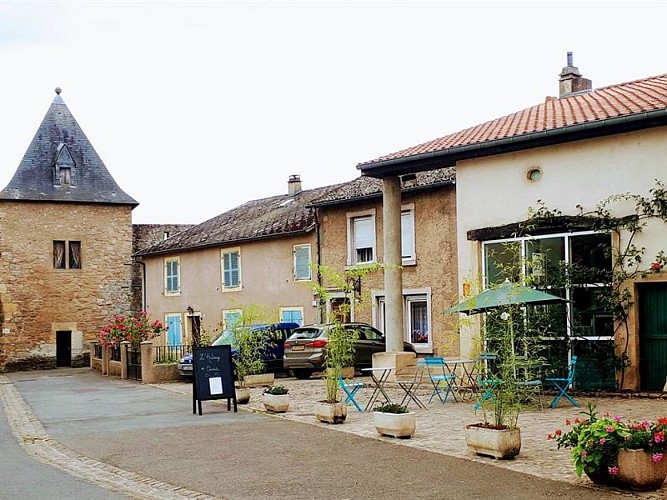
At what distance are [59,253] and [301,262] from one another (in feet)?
48.5

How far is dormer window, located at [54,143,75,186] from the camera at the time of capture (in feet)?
126

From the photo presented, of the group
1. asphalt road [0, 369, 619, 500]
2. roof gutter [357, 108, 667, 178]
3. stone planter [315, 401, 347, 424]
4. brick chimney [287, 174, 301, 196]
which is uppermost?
brick chimney [287, 174, 301, 196]

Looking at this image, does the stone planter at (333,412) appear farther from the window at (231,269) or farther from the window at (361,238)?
the window at (231,269)

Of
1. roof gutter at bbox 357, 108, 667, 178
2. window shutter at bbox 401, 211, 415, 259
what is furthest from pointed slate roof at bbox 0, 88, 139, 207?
roof gutter at bbox 357, 108, 667, 178

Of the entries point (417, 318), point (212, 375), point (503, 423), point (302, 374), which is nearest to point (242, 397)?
point (212, 375)

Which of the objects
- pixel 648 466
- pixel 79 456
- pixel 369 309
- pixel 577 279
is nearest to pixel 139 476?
pixel 79 456

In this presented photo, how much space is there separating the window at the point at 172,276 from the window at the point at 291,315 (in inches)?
288

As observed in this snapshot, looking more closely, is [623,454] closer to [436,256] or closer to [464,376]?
[464,376]

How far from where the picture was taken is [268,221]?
29.9 meters

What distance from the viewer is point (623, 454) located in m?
7.61

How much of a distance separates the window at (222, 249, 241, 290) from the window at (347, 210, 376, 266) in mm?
5843

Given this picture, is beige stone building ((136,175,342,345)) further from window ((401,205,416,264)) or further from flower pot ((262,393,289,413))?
flower pot ((262,393,289,413))

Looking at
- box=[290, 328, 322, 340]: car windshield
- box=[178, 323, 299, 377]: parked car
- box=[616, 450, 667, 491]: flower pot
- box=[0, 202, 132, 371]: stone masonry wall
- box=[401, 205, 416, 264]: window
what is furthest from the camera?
box=[0, 202, 132, 371]: stone masonry wall

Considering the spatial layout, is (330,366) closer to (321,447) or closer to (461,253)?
(321,447)
